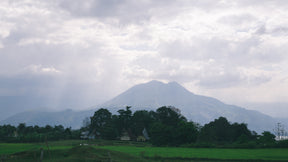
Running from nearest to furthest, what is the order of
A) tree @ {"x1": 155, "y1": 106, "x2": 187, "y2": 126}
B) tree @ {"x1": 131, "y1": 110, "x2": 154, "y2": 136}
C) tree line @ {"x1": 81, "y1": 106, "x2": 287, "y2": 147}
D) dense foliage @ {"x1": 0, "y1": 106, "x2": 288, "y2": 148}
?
tree line @ {"x1": 81, "y1": 106, "x2": 287, "y2": 147}
dense foliage @ {"x1": 0, "y1": 106, "x2": 288, "y2": 148}
tree @ {"x1": 155, "y1": 106, "x2": 187, "y2": 126}
tree @ {"x1": 131, "y1": 110, "x2": 154, "y2": 136}

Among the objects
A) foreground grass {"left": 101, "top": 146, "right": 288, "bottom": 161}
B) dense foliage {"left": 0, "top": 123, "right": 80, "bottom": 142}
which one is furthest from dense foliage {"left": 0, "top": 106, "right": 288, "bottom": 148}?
foreground grass {"left": 101, "top": 146, "right": 288, "bottom": 161}

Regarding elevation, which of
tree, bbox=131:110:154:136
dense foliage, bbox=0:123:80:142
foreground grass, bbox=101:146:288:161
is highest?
tree, bbox=131:110:154:136

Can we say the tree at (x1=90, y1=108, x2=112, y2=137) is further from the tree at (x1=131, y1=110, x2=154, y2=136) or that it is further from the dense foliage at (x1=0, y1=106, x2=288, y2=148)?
the tree at (x1=131, y1=110, x2=154, y2=136)

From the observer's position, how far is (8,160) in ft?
77.2

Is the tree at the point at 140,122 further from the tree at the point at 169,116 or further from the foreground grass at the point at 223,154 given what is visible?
the foreground grass at the point at 223,154

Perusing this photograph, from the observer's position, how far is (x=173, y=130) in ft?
188

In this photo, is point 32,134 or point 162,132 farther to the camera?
point 32,134

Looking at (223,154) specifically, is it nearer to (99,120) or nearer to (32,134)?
(99,120)

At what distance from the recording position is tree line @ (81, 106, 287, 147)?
54406mm

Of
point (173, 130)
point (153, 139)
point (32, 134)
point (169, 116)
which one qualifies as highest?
point (169, 116)

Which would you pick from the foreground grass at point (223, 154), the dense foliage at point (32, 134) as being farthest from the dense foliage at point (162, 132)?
the foreground grass at point (223, 154)

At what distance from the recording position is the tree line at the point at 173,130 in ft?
178

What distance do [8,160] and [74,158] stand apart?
6759 millimetres

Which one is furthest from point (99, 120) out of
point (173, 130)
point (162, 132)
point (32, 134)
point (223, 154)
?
point (223, 154)
